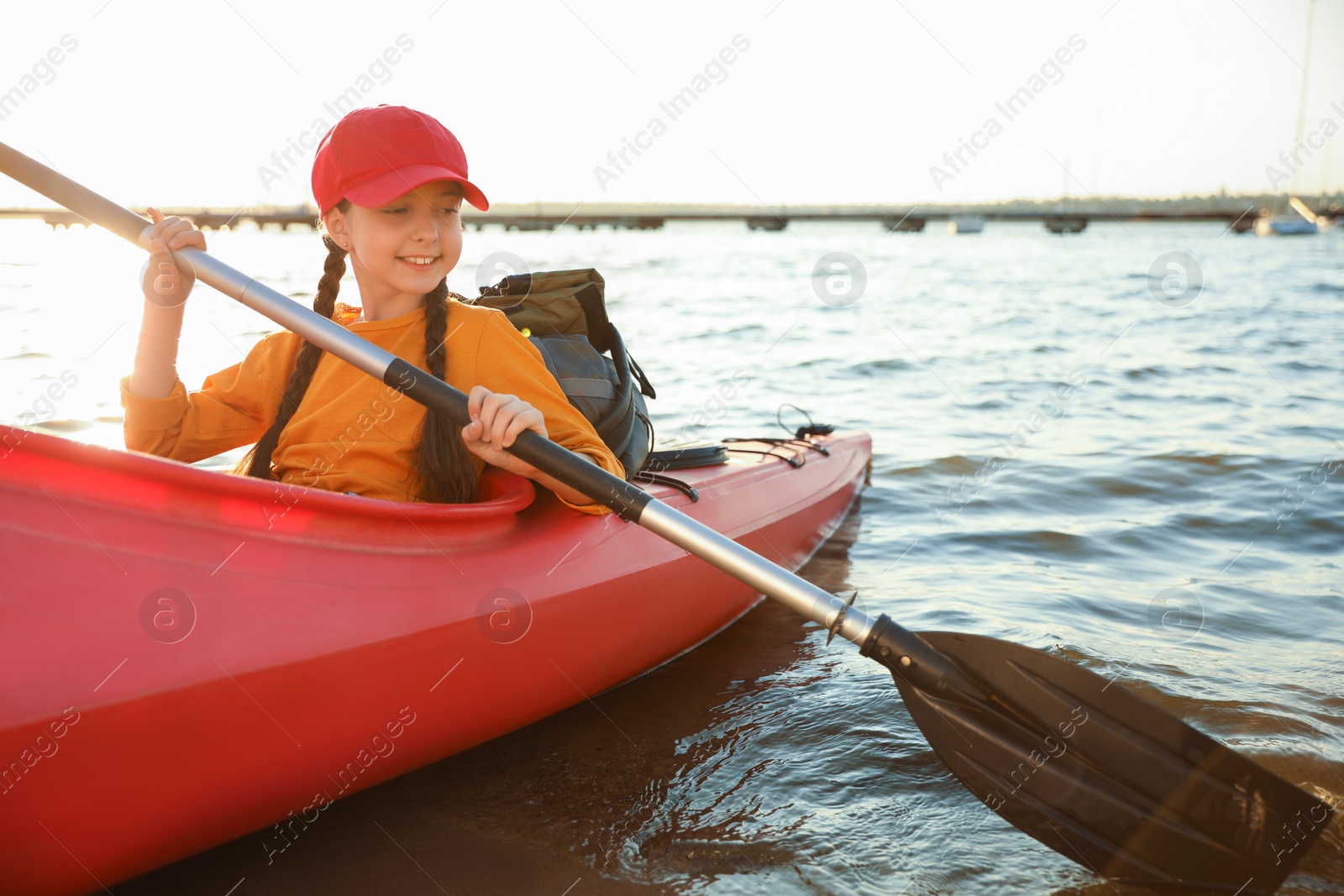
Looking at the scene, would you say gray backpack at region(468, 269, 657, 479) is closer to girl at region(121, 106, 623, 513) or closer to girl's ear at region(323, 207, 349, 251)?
girl at region(121, 106, 623, 513)

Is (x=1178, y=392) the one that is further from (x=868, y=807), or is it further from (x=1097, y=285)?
(x=1097, y=285)

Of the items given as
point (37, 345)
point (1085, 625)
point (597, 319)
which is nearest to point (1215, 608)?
point (1085, 625)

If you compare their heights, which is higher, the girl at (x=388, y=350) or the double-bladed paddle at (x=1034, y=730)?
the girl at (x=388, y=350)

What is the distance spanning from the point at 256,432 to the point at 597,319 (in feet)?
3.35

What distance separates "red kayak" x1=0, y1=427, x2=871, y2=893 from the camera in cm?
141

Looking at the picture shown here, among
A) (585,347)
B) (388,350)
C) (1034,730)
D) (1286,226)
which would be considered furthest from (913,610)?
(1286,226)

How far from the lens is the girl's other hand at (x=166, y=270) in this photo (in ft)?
6.57

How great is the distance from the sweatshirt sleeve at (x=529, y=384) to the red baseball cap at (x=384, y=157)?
1.00 ft

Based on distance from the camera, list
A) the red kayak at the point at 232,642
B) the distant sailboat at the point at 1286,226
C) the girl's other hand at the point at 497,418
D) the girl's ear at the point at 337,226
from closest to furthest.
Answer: the red kayak at the point at 232,642 < the girl's other hand at the point at 497,418 < the girl's ear at the point at 337,226 < the distant sailboat at the point at 1286,226

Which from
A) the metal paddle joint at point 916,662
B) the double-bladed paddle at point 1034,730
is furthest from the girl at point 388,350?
the metal paddle joint at point 916,662

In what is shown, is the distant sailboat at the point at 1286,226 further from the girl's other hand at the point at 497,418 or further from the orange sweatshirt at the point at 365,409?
the girl's other hand at the point at 497,418

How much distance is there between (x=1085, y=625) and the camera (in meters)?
3.31

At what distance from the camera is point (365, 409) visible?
6.86ft

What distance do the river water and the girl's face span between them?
120 centimetres
